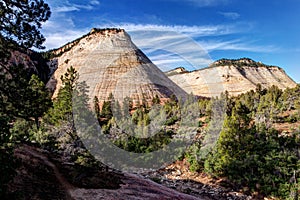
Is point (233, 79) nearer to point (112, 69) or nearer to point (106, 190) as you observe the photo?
point (112, 69)

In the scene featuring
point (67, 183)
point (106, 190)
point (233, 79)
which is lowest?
point (106, 190)

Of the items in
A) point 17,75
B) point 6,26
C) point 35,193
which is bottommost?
point 35,193

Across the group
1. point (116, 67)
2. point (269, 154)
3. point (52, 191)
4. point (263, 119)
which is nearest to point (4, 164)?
point (52, 191)

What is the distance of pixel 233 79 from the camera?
410 feet

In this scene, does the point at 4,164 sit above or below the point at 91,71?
below

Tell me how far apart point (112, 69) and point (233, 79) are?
68631 mm

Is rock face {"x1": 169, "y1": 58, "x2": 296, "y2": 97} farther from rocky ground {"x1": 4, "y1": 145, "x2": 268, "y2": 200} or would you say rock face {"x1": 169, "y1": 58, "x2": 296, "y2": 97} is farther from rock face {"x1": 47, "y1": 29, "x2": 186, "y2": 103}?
rocky ground {"x1": 4, "y1": 145, "x2": 268, "y2": 200}

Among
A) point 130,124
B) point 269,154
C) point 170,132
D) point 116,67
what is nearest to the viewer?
point 269,154

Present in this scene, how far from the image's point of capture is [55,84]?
90.8m

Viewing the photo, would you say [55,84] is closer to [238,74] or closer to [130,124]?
[130,124]

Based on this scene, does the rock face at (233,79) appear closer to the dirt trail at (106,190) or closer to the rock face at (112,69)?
the rock face at (112,69)

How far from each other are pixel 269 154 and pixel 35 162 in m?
22.3

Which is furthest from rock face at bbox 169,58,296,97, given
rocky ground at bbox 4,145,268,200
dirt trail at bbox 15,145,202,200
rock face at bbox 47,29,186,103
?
rocky ground at bbox 4,145,268,200

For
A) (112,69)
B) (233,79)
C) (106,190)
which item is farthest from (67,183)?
(233,79)
